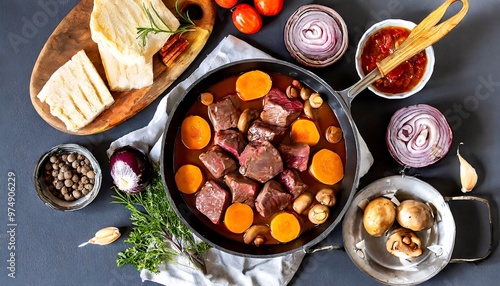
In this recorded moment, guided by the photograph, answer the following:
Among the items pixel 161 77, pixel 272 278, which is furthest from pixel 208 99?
pixel 272 278

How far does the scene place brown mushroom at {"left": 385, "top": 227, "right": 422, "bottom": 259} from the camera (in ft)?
12.4

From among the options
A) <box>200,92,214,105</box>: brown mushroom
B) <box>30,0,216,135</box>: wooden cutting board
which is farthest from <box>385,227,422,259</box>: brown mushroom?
A: <box>30,0,216,135</box>: wooden cutting board

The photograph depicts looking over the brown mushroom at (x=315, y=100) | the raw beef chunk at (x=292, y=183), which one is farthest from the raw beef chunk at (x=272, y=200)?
the brown mushroom at (x=315, y=100)

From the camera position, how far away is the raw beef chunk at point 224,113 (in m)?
3.76

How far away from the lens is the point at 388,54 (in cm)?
389

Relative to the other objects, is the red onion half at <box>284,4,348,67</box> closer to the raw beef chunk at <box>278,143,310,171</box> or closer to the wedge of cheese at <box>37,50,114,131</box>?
the raw beef chunk at <box>278,143,310,171</box>

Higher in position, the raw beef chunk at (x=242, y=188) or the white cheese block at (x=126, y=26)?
the white cheese block at (x=126, y=26)

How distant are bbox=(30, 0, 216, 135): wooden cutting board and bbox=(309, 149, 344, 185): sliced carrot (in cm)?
117

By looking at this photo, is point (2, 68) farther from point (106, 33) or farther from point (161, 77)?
point (161, 77)

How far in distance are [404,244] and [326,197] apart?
630 millimetres

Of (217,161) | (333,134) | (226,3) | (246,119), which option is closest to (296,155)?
(333,134)

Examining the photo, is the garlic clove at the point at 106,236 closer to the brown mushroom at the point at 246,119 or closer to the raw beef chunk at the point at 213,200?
the raw beef chunk at the point at 213,200

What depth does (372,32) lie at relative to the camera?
12.7 ft

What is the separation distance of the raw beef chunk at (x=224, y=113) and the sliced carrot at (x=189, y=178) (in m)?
0.32
